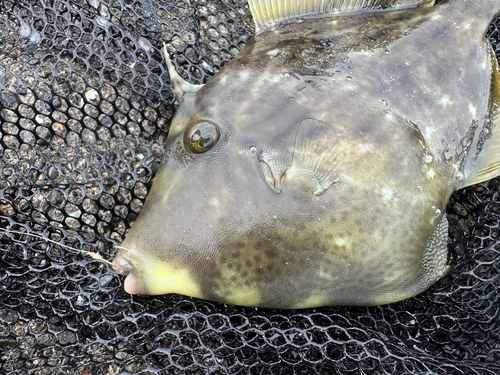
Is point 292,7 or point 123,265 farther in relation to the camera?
point 292,7

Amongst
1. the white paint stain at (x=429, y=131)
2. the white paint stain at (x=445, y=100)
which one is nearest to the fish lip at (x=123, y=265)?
the white paint stain at (x=429, y=131)

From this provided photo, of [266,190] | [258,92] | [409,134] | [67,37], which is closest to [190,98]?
[258,92]

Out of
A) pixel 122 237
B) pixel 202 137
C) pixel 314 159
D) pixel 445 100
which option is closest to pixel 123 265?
pixel 122 237

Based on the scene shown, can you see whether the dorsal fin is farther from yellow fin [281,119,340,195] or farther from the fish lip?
the fish lip

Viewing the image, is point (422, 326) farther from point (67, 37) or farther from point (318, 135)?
point (67, 37)

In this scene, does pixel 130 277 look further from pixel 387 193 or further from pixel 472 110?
pixel 472 110

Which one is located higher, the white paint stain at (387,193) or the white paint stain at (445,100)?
the white paint stain at (445,100)

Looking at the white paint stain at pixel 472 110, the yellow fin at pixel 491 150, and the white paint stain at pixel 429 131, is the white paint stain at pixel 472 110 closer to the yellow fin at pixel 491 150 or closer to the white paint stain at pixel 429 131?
the yellow fin at pixel 491 150
